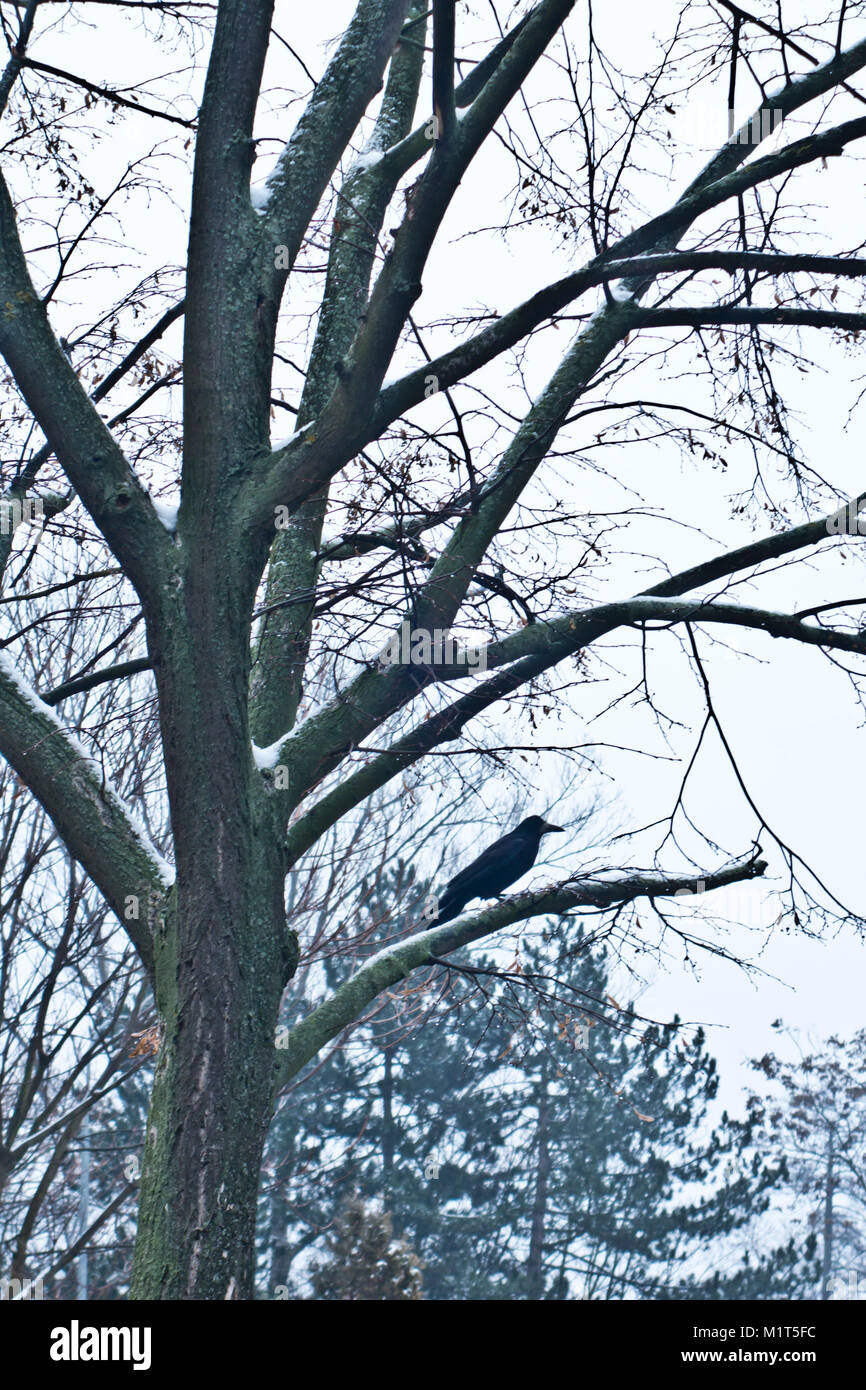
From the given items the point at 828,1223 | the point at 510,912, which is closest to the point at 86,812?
the point at 510,912

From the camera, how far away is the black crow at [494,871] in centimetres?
556

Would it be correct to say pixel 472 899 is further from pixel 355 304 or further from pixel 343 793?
pixel 355 304

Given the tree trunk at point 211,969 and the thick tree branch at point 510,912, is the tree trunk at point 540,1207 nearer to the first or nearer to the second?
the thick tree branch at point 510,912

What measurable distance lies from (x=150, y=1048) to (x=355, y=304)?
3.29 m

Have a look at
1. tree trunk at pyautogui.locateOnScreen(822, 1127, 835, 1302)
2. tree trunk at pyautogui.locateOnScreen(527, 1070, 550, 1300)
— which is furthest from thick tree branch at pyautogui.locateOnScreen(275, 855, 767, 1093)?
tree trunk at pyautogui.locateOnScreen(822, 1127, 835, 1302)

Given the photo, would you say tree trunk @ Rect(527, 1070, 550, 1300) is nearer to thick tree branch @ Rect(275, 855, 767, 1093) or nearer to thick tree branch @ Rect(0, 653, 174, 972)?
thick tree branch @ Rect(275, 855, 767, 1093)

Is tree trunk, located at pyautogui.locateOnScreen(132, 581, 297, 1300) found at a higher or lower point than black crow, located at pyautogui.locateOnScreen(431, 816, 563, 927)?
lower

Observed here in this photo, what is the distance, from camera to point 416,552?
15.1 feet

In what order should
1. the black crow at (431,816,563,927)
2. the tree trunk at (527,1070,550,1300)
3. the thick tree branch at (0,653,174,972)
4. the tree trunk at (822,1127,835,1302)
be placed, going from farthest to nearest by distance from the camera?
the tree trunk at (822,1127,835,1302) < the tree trunk at (527,1070,550,1300) < the black crow at (431,816,563,927) < the thick tree branch at (0,653,174,972)

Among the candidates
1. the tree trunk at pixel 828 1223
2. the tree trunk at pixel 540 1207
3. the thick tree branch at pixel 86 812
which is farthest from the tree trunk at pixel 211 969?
the tree trunk at pixel 828 1223

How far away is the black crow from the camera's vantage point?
5.56m

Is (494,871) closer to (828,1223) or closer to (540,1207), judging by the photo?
(540,1207)

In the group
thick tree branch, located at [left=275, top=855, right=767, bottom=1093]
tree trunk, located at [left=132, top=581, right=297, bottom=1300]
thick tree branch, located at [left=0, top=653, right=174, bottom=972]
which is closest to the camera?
tree trunk, located at [left=132, top=581, right=297, bottom=1300]
